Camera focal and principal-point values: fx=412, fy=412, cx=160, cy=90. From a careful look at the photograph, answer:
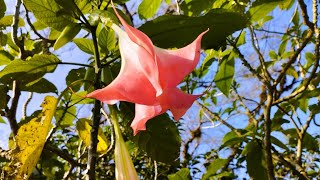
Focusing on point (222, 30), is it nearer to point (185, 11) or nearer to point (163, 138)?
point (163, 138)

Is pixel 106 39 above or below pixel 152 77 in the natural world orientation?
above

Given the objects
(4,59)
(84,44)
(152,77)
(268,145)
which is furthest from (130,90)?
(4,59)

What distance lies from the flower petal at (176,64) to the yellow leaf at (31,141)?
1.05 feet

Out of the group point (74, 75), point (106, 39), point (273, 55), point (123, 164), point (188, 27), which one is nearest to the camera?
point (123, 164)

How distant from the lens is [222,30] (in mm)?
747

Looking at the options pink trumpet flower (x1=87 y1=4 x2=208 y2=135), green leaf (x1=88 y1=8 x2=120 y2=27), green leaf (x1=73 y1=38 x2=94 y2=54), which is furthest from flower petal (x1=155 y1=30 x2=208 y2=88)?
green leaf (x1=73 y1=38 x2=94 y2=54)

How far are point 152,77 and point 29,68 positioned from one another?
0.47 m

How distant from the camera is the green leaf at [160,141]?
0.87m

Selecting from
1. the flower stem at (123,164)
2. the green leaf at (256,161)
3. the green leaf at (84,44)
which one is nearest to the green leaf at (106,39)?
the green leaf at (84,44)

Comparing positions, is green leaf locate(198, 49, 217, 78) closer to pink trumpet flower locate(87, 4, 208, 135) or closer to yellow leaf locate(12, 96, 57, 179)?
yellow leaf locate(12, 96, 57, 179)

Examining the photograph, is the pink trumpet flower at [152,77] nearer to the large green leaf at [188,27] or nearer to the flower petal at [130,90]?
the flower petal at [130,90]

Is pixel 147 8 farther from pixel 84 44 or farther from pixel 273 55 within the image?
pixel 273 55

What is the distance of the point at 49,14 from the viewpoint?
0.82 metres

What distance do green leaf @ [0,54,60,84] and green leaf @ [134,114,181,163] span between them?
0.80 feet
